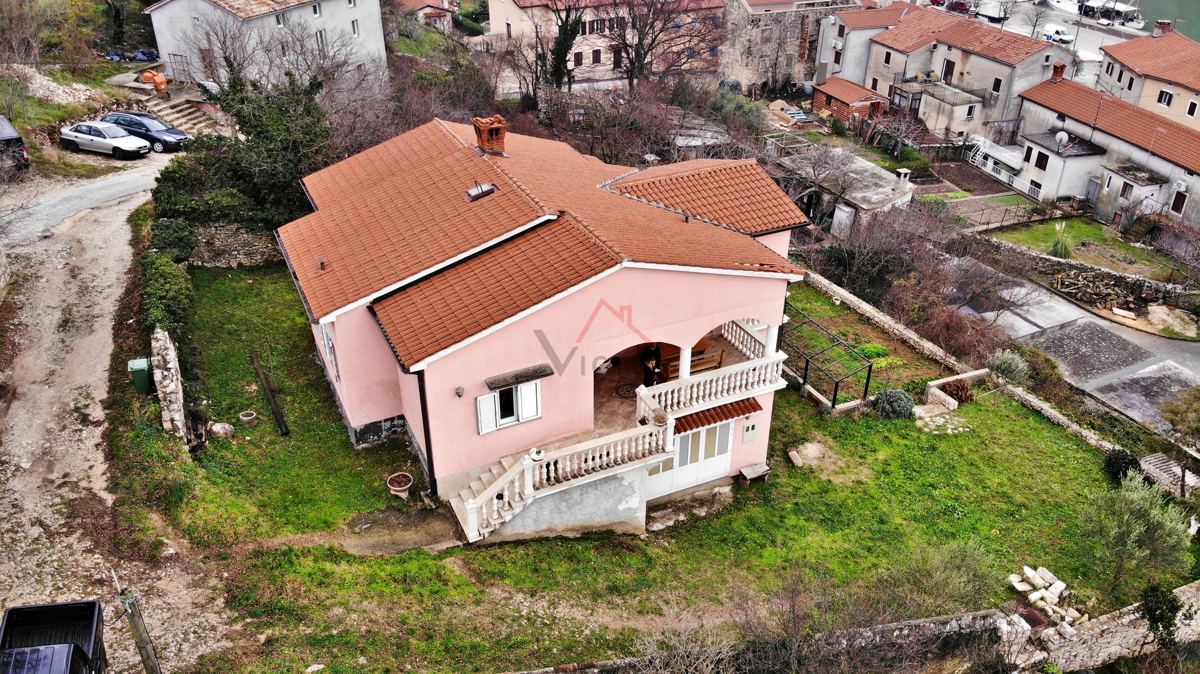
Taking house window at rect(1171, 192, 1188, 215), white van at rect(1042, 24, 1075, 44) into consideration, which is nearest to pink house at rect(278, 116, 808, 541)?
house window at rect(1171, 192, 1188, 215)

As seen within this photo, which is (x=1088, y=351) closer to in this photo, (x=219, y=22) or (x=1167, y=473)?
(x=1167, y=473)

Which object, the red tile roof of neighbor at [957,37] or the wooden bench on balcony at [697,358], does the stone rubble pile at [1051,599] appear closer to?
the wooden bench on balcony at [697,358]

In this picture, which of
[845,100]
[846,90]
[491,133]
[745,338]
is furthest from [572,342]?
[846,90]

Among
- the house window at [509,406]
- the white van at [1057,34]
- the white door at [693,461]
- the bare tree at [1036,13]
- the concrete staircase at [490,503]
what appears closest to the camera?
the concrete staircase at [490,503]

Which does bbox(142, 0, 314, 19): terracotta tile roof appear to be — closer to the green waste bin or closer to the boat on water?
the green waste bin

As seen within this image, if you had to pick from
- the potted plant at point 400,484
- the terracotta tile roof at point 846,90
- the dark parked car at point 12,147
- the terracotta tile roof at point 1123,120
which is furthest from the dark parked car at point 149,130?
the terracotta tile roof at point 1123,120

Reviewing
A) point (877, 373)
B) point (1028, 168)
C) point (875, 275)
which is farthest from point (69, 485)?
point (1028, 168)
